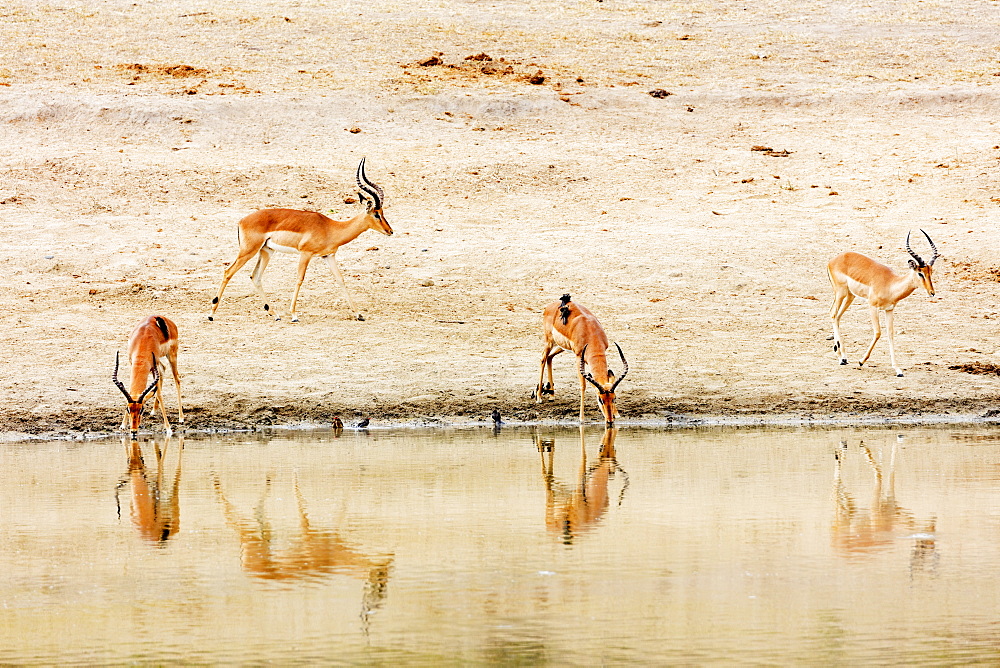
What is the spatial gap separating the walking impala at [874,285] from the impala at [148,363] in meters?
6.53

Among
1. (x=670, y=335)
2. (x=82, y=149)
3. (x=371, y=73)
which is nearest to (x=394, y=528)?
(x=670, y=335)

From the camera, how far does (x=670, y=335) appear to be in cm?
1498

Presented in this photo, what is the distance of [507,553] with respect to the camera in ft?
23.7

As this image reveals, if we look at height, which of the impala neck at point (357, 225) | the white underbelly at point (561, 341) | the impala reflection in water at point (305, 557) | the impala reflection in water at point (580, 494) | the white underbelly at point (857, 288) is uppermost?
the impala neck at point (357, 225)

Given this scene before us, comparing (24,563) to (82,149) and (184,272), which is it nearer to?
(184,272)

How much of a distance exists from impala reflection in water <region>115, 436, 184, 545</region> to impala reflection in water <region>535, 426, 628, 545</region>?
2.17m

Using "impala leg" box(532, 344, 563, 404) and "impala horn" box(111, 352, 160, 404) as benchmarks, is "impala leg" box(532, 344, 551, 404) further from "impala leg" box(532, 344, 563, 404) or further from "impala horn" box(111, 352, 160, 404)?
"impala horn" box(111, 352, 160, 404)

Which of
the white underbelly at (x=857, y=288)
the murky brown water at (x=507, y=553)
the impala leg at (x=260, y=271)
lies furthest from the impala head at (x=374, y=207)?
the murky brown water at (x=507, y=553)

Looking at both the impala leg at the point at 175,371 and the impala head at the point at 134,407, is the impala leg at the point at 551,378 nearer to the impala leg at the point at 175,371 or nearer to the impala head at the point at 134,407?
the impala leg at the point at 175,371

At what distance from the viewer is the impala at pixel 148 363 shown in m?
11.9

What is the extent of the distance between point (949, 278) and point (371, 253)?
6.97 m

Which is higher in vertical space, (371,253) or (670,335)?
(371,253)

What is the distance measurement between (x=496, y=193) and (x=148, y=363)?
864 cm

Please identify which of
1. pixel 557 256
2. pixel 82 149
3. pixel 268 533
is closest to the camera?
pixel 268 533
